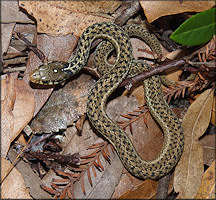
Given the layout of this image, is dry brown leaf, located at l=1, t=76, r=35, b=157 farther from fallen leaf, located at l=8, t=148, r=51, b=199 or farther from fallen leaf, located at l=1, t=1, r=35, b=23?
fallen leaf, located at l=1, t=1, r=35, b=23

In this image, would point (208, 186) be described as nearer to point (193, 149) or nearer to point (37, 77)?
point (193, 149)

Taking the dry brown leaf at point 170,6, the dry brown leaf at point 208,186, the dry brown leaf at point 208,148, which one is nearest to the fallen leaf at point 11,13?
the dry brown leaf at point 170,6

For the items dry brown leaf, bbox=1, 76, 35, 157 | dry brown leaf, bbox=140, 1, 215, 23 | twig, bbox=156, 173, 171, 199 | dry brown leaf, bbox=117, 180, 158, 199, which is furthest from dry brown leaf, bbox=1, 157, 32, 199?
dry brown leaf, bbox=140, 1, 215, 23

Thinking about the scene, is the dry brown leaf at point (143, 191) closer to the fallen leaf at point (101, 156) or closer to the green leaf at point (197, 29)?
the fallen leaf at point (101, 156)

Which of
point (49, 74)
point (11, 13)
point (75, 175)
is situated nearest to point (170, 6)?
point (49, 74)

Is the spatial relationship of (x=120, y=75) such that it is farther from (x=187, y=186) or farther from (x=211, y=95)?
(x=187, y=186)
